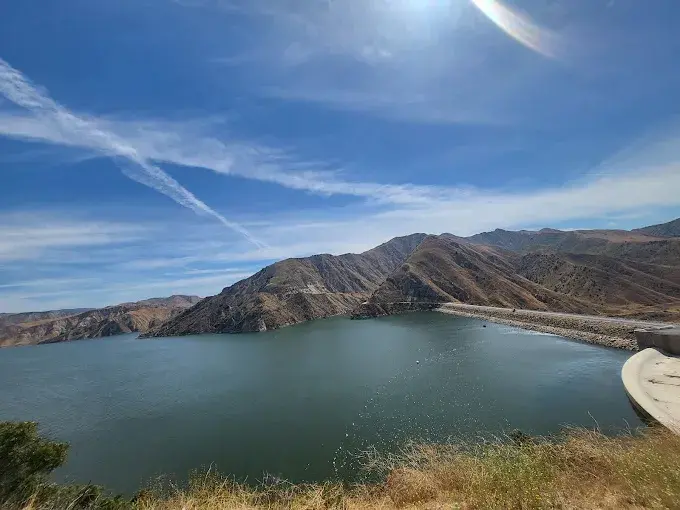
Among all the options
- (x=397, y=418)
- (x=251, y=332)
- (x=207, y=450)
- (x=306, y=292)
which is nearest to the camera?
(x=207, y=450)

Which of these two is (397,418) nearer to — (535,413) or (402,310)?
(535,413)

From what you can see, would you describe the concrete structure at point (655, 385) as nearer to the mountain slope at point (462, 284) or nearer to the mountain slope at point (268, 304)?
the mountain slope at point (462, 284)

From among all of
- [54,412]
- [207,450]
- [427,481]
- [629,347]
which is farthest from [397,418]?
[54,412]

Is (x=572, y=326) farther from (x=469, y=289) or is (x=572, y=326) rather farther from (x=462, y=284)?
(x=462, y=284)

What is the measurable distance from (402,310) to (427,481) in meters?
117

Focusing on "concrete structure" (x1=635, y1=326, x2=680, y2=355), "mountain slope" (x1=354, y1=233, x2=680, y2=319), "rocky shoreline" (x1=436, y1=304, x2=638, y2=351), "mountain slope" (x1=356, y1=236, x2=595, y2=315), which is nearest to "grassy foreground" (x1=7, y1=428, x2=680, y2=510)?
"concrete structure" (x1=635, y1=326, x2=680, y2=355)

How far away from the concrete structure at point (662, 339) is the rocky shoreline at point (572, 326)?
3998 millimetres

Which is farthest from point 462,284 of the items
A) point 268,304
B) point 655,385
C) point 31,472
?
point 31,472

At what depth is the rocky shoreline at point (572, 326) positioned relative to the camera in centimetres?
4516

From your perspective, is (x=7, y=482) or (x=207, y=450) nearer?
(x=7, y=482)

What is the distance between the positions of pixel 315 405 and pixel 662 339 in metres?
33.8

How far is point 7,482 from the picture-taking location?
8.99m

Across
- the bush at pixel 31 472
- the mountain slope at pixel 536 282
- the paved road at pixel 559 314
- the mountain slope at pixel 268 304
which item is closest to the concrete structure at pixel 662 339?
the paved road at pixel 559 314

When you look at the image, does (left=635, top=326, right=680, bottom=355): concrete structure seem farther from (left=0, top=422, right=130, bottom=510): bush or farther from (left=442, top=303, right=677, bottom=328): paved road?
(left=0, top=422, right=130, bottom=510): bush
